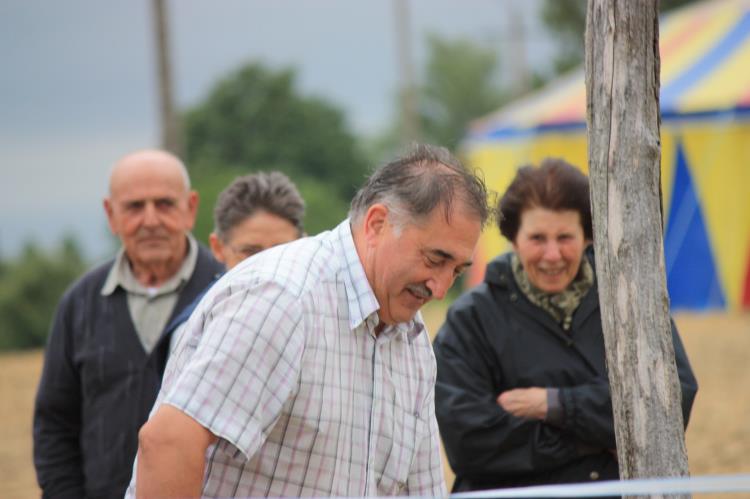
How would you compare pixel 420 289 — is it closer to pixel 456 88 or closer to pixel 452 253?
pixel 452 253

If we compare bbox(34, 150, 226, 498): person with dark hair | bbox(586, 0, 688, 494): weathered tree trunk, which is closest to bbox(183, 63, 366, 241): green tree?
bbox(34, 150, 226, 498): person with dark hair

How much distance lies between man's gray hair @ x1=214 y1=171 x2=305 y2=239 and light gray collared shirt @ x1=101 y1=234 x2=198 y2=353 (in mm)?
210

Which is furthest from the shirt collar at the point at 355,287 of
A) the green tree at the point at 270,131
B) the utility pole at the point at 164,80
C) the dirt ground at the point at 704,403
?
the green tree at the point at 270,131

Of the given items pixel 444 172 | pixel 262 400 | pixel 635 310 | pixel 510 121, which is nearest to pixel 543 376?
pixel 635 310

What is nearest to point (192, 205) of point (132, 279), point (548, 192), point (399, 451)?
point (132, 279)

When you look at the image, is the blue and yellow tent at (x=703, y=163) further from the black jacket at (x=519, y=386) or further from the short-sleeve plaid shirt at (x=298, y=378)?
the short-sleeve plaid shirt at (x=298, y=378)

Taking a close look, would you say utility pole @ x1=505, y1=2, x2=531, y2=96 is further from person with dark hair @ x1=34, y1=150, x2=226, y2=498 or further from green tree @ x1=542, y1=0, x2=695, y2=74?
person with dark hair @ x1=34, y1=150, x2=226, y2=498

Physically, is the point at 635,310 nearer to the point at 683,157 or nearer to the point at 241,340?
the point at 241,340

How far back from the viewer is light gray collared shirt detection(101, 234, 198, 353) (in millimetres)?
3945

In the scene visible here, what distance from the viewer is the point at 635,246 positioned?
2730mm

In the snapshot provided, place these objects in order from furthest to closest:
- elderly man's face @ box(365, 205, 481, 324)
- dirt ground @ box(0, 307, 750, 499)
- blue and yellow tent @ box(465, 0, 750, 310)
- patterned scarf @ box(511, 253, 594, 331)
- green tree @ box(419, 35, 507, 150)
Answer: green tree @ box(419, 35, 507, 150) → blue and yellow tent @ box(465, 0, 750, 310) → dirt ground @ box(0, 307, 750, 499) → patterned scarf @ box(511, 253, 594, 331) → elderly man's face @ box(365, 205, 481, 324)

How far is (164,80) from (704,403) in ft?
24.7

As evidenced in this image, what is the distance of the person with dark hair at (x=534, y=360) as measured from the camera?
349cm

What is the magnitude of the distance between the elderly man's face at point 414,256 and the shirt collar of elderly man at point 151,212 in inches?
65.5
